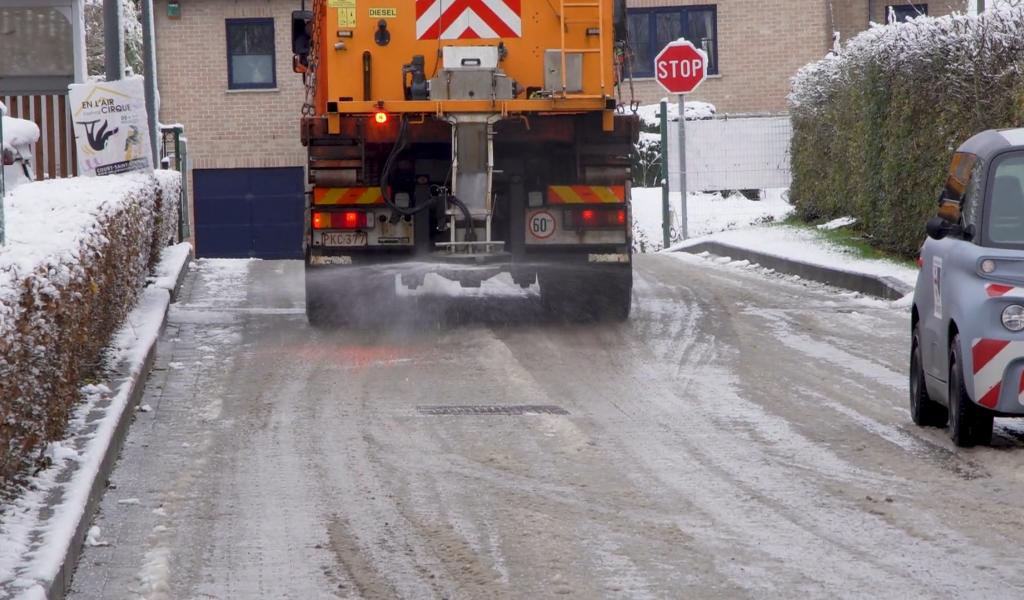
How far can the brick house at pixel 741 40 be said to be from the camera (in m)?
33.5

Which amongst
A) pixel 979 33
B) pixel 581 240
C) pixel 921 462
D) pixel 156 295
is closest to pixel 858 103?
pixel 979 33

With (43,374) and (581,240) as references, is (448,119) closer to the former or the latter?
(581,240)

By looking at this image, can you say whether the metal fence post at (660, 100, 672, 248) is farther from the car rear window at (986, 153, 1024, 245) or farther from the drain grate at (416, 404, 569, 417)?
the car rear window at (986, 153, 1024, 245)

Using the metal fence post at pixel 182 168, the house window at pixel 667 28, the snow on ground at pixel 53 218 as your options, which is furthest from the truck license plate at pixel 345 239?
the house window at pixel 667 28

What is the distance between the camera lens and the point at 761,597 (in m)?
5.80

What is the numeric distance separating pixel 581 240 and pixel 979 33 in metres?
4.15

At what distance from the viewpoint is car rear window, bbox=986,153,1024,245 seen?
27.6 feet

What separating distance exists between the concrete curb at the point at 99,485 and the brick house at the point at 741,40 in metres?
22.9

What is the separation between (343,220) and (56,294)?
6.64m

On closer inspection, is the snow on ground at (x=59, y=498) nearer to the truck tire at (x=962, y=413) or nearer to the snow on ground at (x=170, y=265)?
the truck tire at (x=962, y=413)

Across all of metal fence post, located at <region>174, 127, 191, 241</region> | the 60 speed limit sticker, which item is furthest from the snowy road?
metal fence post, located at <region>174, 127, 191, 241</region>

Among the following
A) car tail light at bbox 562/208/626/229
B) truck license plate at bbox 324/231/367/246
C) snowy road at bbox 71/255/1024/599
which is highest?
car tail light at bbox 562/208/626/229

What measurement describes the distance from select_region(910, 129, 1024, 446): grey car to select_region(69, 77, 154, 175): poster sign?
8.71 m

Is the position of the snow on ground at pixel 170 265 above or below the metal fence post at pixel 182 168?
below
